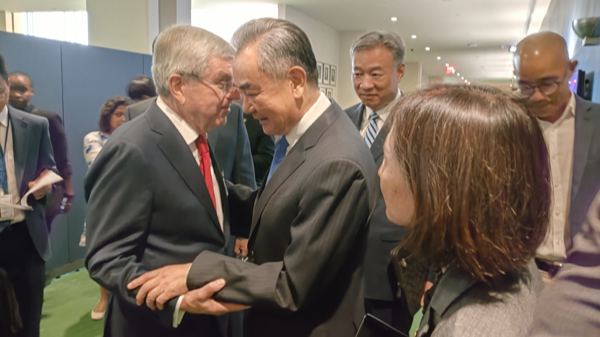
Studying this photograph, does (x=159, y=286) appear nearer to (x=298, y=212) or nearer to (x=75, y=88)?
(x=298, y=212)

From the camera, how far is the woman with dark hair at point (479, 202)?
71 cm

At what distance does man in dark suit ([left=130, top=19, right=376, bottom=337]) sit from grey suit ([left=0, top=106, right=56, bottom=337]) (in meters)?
1.35

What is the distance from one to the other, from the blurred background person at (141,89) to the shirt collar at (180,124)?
2483 mm

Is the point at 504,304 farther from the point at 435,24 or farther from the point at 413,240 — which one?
the point at 435,24

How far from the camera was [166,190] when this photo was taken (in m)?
1.23

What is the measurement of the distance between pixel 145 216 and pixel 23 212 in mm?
1306

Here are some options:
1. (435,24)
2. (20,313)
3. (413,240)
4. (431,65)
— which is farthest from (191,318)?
(431,65)

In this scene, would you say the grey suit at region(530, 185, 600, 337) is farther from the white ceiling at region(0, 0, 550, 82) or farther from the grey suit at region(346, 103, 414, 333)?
the white ceiling at region(0, 0, 550, 82)

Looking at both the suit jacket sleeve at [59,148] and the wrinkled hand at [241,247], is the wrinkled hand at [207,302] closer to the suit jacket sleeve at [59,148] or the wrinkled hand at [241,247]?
the wrinkled hand at [241,247]

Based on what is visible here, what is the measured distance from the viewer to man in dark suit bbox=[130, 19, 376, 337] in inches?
41.8

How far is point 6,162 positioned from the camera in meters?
1.99

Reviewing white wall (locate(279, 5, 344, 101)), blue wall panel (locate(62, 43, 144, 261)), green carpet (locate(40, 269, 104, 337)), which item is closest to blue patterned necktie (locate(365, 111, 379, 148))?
green carpet (locate(40, 269, 104, 337))

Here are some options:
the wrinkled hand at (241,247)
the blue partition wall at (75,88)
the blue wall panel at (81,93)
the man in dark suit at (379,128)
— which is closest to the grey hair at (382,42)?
the man in dark suit at (379,128)

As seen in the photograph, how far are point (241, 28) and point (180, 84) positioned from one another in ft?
0.93
